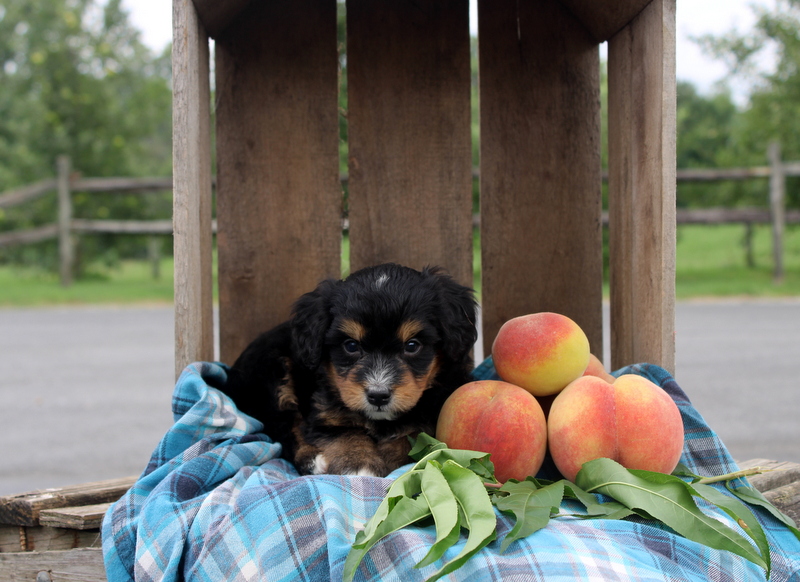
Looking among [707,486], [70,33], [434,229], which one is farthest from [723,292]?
[70,33]

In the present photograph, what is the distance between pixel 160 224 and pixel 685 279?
11310 millimetres

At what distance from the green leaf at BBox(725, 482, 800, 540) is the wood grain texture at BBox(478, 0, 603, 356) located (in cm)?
136

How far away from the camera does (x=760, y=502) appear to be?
2.21m

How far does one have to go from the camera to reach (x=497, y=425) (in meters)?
2.36

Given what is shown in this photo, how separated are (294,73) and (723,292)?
11445mm

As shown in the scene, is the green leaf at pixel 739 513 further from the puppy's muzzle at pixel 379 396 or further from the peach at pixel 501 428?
the puppy's muzzle at pixel 379 396

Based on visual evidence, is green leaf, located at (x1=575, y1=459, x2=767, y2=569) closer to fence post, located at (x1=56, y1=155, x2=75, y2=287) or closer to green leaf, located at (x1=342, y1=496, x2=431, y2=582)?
green leaf, located at (x1=342, y1=496, x2=431, y2=582)

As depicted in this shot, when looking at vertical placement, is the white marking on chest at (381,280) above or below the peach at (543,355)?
above

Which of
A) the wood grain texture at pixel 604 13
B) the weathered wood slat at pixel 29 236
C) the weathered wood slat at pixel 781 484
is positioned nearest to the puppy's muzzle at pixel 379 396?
the weathered wood slat at pixel 781 484

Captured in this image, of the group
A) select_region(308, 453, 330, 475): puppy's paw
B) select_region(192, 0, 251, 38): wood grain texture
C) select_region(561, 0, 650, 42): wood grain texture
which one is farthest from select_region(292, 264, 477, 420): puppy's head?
select_region(561, 0, 650, 42): wood grain texture

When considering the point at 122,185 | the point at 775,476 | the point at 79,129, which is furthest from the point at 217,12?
the point at 79,129

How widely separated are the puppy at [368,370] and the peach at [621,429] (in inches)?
20.2

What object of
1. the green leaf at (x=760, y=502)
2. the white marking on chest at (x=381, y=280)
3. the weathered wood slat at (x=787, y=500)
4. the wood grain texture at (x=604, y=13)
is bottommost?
the weathered wood slat at (x=787, y=500)

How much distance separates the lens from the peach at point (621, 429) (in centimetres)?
226
